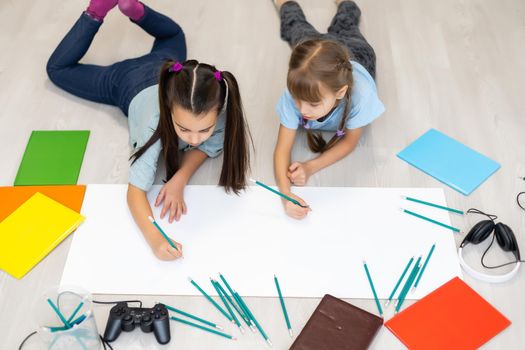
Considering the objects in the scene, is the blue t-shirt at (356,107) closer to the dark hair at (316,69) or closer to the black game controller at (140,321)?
the dark hair at (316,69)

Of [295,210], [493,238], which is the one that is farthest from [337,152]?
[493,238]

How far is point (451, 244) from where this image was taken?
141 cm

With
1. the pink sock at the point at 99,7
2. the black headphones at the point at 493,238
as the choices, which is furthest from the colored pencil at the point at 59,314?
the pink sock at the point at 99,7

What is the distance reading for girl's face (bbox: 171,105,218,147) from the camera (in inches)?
49.9

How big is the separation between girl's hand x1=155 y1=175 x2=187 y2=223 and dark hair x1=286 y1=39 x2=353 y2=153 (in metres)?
0.40

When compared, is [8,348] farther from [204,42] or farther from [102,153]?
[204,42]

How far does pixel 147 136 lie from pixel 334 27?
3.02 feet

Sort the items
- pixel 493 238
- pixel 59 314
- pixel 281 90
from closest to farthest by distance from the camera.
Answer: pixel 59 314 < pixel 493 238 < pixel 281 90

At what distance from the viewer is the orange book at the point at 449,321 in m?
1.22

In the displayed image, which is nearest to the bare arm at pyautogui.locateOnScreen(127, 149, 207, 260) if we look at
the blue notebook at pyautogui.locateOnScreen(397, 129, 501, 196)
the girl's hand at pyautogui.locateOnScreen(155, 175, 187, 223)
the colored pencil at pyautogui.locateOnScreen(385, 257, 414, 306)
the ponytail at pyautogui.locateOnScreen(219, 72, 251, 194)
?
the girl's hand at pyautogui.locateOnScreen(155, 175, 187, 223)

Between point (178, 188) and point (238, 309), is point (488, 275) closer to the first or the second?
point (238, 309)

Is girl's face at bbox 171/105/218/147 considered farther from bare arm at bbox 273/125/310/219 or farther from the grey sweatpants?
the grey sweatpants

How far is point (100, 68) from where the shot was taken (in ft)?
5.95

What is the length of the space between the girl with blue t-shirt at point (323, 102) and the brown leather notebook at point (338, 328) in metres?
0.29
